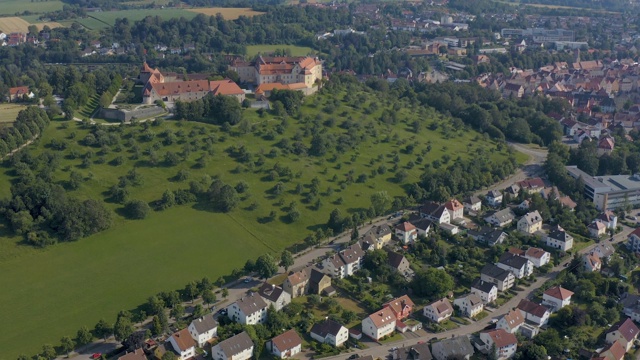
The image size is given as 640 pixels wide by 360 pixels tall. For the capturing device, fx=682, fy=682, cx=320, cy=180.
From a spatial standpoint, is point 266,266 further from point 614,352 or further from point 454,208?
point 614,352

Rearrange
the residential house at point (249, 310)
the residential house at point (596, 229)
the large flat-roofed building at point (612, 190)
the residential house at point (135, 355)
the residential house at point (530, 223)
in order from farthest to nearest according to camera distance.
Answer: the large flat-roofed building at point (612, 190)
the residential house at point (596, 229)
the residential house at point (530, 223)
the residential house at point (249, 310)
the residential house at point (135, 355)

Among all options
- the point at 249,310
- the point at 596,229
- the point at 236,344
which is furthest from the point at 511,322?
the point at 596,229

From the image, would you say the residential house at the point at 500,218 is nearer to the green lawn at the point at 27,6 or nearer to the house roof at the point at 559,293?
the house roof at the point at 559,293

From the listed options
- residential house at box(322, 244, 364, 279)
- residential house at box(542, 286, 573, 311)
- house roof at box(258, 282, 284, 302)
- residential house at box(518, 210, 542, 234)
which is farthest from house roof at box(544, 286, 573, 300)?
house roof at box(258, 282, 284, 302)

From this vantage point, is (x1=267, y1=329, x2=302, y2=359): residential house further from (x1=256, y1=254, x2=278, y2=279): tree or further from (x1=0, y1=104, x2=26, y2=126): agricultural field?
(x1=0, y1=104, x2=26, y2=126): agricultural field

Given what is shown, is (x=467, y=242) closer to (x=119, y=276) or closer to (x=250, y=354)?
(x=250, y=354)

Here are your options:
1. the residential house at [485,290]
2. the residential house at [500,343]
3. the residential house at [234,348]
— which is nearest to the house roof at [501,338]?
the residential house at [500,343]
